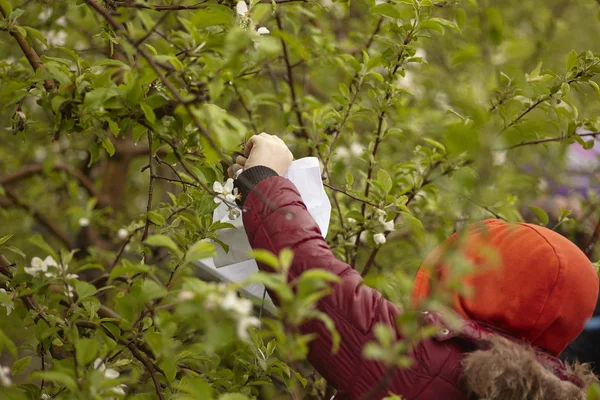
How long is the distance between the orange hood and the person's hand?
0.43m

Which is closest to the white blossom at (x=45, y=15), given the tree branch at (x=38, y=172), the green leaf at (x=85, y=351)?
the tree branch at (x=38, y=172)

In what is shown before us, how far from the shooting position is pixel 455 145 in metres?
0.88

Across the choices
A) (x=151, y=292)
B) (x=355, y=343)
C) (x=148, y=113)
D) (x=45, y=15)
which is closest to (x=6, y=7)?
(x=148, y=113)

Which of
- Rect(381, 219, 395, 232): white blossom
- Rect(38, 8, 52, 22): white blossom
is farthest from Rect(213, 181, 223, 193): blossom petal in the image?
Rect(38, 8, 52, 22): white blossom

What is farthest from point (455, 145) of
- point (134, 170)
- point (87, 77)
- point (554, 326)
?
point (134, 170)

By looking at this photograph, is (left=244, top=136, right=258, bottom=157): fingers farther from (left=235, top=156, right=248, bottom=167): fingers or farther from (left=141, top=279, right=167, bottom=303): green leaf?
(left=141, top=279, right=167, bottom=303): green leaf

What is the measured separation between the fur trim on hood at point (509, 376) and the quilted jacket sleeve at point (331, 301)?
191 millimetres

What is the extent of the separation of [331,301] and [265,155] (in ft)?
1.32

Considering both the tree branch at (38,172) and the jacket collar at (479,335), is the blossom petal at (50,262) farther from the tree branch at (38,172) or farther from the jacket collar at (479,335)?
the tree branch at (38,172)

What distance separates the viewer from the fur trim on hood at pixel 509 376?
1.31 m

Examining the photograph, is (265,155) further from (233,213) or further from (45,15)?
(45,15)

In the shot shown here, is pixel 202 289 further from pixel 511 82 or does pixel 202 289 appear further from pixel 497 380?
pixel 511 82

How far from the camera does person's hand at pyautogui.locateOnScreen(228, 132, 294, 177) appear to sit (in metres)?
1.55

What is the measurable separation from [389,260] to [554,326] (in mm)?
1914
